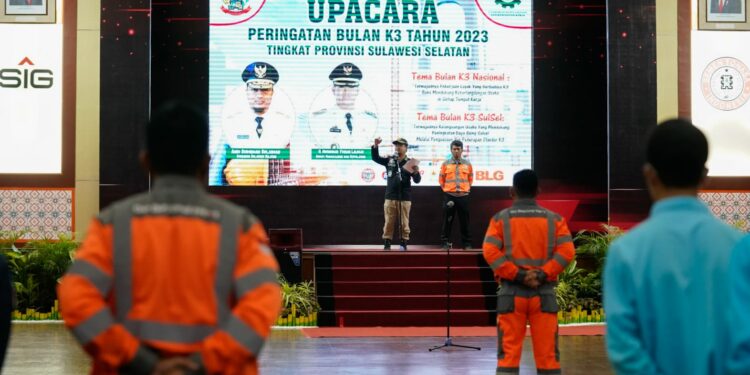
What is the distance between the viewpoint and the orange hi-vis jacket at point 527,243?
679 centimetres

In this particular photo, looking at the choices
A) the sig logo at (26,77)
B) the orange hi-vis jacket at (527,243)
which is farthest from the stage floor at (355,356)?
the sig logo at (26,77)

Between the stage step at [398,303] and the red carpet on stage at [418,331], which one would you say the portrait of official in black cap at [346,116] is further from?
the red carpet on stage at [418,331]

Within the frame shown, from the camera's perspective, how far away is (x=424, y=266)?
14445 millimetres

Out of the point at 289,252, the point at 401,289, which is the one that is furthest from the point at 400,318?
the point at 289,252

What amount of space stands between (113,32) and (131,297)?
13.9 metres

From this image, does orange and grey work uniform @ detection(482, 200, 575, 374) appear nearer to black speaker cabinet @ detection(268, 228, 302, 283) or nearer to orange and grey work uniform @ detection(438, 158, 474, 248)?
black speaker cabinet @ detection(268, 228, 302, 283)

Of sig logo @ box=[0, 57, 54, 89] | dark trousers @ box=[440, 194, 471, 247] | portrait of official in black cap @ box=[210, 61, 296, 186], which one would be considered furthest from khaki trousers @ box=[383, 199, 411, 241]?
sig logo @ box=[0, 57, 54, 89]

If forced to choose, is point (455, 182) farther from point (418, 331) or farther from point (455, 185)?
point (418, 331)

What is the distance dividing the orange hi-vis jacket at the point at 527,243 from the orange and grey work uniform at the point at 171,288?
4058mm

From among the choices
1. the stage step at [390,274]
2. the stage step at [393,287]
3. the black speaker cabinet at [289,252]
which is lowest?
the stage step at [393,287]

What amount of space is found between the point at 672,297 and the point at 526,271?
3.91 meters

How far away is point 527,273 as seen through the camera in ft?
22.1

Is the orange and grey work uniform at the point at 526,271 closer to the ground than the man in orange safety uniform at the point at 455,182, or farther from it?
closer to the ground

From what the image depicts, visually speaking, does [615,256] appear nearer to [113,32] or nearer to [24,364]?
[24,364]
